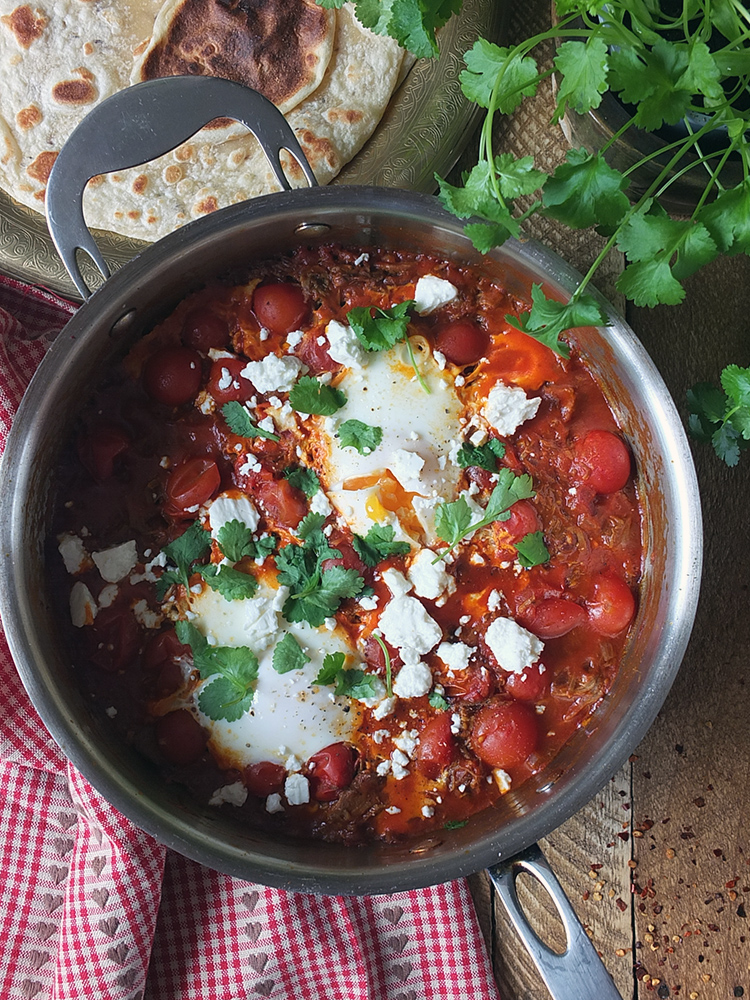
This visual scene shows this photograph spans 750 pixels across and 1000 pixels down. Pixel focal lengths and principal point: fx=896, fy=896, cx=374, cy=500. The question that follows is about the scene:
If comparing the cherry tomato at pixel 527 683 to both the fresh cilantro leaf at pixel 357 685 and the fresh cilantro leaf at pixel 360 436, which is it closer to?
the fresh cilantro leaf at pixel 357 685

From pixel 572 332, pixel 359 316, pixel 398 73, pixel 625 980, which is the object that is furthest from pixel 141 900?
pixel 398 73

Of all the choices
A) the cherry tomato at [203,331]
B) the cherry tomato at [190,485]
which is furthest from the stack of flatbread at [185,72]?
the cherry tomato at [190,485]

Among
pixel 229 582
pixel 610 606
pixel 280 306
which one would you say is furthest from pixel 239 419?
pixel 610 606

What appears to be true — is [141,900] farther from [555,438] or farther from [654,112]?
[654,112]

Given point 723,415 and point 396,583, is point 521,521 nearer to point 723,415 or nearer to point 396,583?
point 396,583

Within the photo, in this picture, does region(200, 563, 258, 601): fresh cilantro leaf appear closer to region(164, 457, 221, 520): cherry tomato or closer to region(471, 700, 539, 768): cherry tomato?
region(164, 457, 221, 520): cherry tomato
